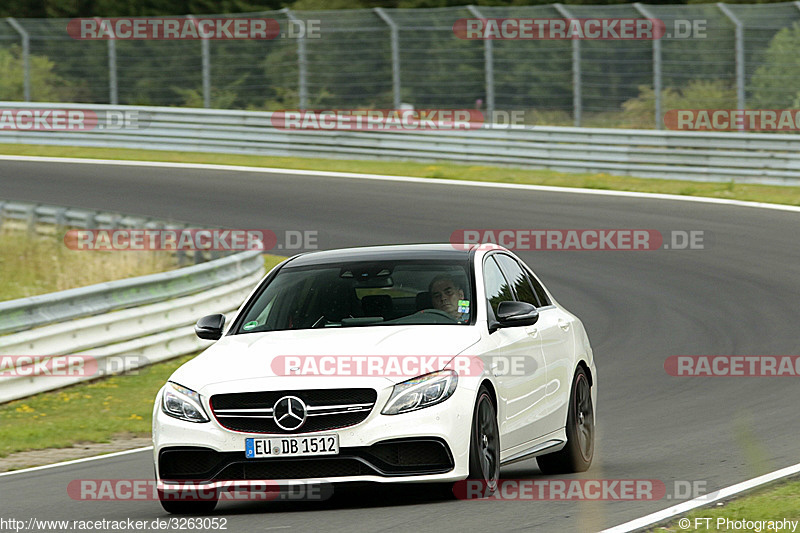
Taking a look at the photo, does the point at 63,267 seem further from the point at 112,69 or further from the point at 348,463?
the point at 112,69

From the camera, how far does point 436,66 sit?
30266 millimetres

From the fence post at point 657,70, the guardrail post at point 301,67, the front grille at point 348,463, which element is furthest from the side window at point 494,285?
the guardrail post at point 301,67

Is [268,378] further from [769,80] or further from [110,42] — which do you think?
[110,42]

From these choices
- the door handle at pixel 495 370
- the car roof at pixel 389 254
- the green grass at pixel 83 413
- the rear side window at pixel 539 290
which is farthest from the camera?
the green grass at pixel 83 413

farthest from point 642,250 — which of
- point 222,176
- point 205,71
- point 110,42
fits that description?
point 110,42

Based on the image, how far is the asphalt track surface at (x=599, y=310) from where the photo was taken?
310 inches

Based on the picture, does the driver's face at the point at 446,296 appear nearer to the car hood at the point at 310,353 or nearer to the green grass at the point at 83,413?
the car hood at the point at 310,353

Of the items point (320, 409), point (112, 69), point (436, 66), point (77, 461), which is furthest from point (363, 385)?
point (112, 69)

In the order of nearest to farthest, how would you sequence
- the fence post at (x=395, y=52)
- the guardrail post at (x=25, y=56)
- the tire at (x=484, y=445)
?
the tire at (x=484, y=445) < the fence post at (x=395, y=52) < the guardrail post at (x=25, y=56)

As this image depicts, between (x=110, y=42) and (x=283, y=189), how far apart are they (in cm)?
827

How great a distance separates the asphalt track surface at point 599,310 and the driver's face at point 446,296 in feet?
3.44

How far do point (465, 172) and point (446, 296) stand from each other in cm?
1982

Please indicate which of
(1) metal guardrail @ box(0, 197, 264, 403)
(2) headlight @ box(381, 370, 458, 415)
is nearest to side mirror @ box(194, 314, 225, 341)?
(2) headlight @ box(381, 370, 458, 415)

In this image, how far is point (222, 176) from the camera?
29031mm
